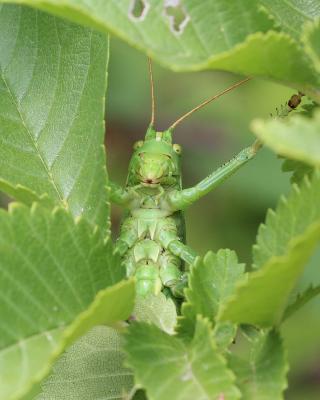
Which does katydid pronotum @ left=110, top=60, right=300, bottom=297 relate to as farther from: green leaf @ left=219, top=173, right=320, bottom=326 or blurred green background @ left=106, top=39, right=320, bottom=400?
blurred green background @ left=106, top=39, right=320, bottom=400

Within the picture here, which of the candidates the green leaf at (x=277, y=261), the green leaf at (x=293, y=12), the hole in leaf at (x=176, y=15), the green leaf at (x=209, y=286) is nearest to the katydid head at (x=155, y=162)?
the green leaf at (x=293, y=12)

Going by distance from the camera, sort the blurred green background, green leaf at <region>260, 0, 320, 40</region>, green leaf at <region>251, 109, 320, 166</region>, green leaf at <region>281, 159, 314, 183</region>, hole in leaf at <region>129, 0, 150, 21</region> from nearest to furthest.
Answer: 1. green leaf at <region>251, 109, 320, 166</region>
2. hole in leaf at <region>129, 0, 150, 21</region>
3. green leaf at <region>260, 0, 320, 40</region>
4. green leaf at <region>281, 159, 314, 183</region>
5. the blurred green background

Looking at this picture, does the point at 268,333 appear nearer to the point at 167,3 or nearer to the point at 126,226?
the point at 167,3

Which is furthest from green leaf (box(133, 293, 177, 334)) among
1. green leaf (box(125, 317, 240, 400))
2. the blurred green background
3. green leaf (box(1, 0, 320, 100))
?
the blurred green background

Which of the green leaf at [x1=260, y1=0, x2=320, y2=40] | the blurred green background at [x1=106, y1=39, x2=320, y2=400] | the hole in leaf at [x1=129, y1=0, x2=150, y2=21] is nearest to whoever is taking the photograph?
the hole in leaf at [x1=129, y1=0, x2=150, y2=21]

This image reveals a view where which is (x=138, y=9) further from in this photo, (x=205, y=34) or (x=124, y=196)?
(x=124, y=196)

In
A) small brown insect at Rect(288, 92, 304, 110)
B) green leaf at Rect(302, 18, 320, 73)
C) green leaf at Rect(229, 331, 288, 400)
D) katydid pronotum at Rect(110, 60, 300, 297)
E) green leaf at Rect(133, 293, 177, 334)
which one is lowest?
green leaf at Rect(229, 331, 288, 400)

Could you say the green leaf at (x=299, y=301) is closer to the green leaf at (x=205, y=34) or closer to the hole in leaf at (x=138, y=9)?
the green leaf at (x=205, y=34)
